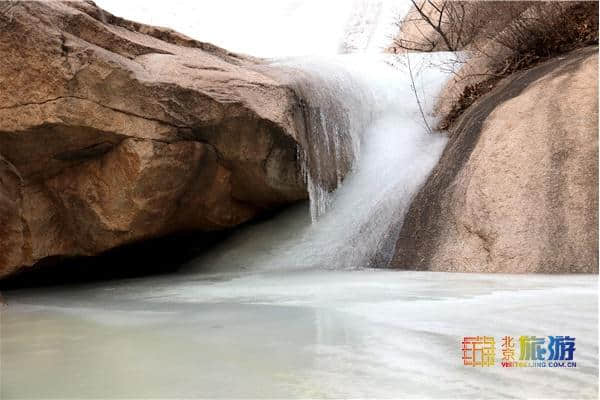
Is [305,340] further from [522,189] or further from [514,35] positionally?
[514,35]

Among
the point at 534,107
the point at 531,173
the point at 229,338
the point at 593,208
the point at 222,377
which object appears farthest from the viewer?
the point at 534,107

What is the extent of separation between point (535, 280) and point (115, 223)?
10.1ft

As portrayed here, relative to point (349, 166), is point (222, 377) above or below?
below

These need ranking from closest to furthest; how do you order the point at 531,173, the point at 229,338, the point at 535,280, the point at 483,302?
1. the point at 229,338
2. the point at 483,302
3. the point at 535,280
4. the point at 531,173

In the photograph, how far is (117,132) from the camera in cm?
493

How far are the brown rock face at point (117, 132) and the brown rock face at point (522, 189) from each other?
1.36 metres

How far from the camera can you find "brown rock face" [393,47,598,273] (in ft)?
14.1

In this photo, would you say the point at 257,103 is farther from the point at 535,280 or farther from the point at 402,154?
the point at 535,280

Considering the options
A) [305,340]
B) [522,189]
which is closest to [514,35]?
[522,189]

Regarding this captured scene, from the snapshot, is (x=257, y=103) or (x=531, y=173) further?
(x=257, y=103)

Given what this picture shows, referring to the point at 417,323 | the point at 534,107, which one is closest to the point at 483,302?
the point at 417,323

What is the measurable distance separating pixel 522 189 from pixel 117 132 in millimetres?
2768

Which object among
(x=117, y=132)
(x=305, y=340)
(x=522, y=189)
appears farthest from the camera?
(x=117, y=132)

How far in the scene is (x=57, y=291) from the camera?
5125 millimetres
